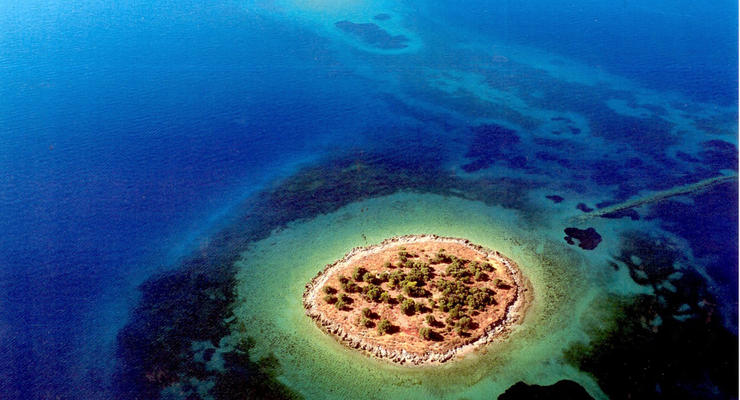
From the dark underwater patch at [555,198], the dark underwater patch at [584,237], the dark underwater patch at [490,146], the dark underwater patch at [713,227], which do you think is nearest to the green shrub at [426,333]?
the dark underwater patch at [584,237]

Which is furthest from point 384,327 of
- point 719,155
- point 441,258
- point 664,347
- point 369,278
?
point 719,155

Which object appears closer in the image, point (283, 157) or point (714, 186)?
point (714, 186)

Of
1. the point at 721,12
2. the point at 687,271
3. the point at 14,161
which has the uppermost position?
the point at 14,161

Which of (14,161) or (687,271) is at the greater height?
(14,161)

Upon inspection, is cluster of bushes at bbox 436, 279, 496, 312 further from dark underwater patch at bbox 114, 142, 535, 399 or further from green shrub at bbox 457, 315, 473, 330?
dark underwater patch at bbox 114, 142, 535, 399

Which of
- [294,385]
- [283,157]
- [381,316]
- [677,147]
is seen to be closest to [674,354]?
[381,316]

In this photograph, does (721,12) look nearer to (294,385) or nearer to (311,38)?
(311,38)
